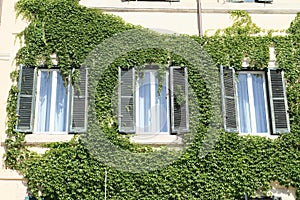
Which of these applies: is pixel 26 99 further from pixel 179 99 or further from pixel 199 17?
pixel 199 17

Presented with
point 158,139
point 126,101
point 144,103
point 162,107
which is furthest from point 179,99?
point 126,101

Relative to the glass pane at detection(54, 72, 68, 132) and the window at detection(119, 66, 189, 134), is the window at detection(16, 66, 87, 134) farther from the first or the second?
the window at detection(119, 66, 189, 134)

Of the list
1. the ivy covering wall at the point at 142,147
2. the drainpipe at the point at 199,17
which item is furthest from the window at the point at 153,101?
the drainpipe at the point at 199,17

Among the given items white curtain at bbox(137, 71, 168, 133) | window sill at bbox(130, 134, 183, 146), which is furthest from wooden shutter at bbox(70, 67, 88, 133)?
white curtain at bbox(137, 71, 168, 133)

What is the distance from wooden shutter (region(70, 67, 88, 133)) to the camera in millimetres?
11422

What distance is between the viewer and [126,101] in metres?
11.7

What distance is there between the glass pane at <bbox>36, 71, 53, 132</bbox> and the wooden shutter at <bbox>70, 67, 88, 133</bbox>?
0.71m

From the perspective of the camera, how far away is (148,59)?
1214cm

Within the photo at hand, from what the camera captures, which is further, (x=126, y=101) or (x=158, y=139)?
(x=126, y=101)

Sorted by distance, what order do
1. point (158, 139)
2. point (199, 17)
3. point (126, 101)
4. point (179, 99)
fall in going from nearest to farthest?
point (158, 139) → point (126, 101) → point (179, 99) → point (199, 17)

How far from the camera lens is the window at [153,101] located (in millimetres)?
11633

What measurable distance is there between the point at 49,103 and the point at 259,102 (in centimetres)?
513

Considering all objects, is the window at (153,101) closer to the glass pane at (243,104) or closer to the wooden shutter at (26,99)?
Answer: the glass pane at (243,104)

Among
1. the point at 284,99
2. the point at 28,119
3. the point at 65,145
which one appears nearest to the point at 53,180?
the point at 65,145
